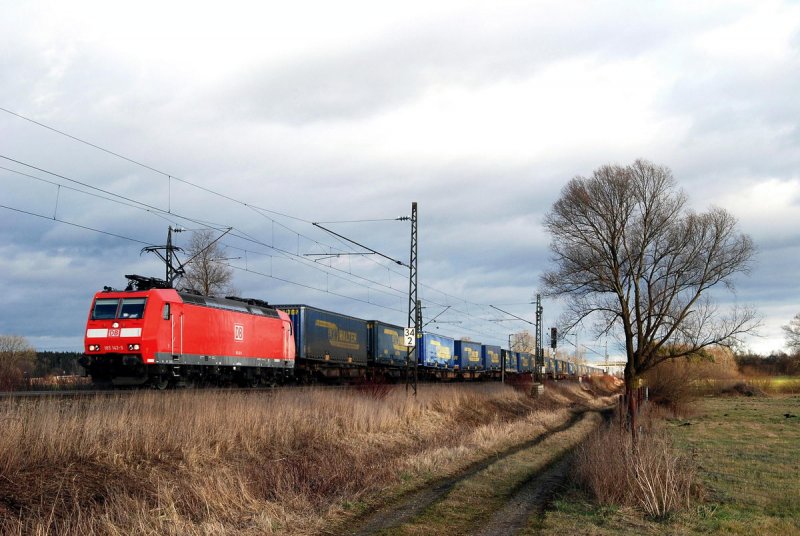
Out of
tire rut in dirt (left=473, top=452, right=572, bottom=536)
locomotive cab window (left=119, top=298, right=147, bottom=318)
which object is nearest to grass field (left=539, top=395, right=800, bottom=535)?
tire rut in dirt (left=473, top=452, right=572, bottom=536)

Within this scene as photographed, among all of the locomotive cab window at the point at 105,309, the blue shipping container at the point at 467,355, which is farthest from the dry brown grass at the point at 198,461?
the blue shipping container at the point at 467,355

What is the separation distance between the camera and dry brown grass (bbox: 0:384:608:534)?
920 centimetres

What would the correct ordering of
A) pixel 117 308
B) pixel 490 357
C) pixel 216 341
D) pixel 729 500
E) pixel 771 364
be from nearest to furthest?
pixel 729 500, pixel 117 308, pixel 216 341, pixel 490 357, pixel 771 364

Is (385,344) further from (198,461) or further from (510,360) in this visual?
(198,461)

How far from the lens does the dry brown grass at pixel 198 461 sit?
920cm

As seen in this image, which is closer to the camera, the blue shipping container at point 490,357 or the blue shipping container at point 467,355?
the blue shipping container at point 467,355

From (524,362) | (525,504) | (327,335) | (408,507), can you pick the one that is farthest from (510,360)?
(408,507)

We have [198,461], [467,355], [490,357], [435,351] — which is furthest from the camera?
[490,357]

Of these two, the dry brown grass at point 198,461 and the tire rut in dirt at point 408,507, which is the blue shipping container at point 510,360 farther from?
the tire rut in dirt at point 408,507

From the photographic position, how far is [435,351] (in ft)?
175

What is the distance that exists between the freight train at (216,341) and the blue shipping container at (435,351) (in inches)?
197

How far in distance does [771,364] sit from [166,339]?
3887 inches

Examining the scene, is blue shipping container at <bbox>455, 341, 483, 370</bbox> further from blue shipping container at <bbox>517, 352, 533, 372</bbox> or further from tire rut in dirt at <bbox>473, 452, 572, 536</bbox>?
tire rut in dirt at <bbox>473, 452, 572, 536</bbox>

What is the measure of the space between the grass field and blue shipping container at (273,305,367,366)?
687 inches
